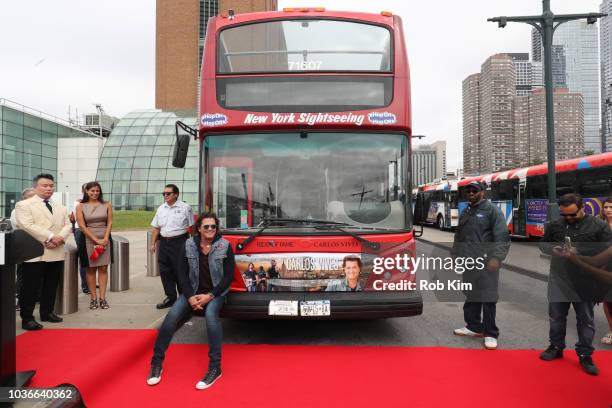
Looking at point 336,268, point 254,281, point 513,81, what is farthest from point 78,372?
point 513,81

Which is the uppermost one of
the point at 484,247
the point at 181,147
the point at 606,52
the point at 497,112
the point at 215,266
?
the point at 497,112

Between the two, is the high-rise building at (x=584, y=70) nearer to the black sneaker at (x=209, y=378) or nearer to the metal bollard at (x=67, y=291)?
the metal bollard at (x=67, y=291)

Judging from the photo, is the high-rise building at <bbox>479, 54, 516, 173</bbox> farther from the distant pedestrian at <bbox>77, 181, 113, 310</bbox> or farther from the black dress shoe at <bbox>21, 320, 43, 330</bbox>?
the black dress shoe at <bbox>21, 320, 43, 330</bbox>

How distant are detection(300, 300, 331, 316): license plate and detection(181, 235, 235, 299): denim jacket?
812 millimetres

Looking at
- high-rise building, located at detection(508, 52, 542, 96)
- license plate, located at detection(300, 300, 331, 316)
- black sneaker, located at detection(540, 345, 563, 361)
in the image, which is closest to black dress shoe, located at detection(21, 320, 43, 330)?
license plate, located at detection(300, 300, 331, 316)

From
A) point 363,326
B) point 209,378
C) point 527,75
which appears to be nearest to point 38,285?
point 209,378

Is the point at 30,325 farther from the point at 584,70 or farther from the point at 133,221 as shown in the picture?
the point at 584,70

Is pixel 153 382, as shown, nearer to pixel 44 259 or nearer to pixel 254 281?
pixel 254 281

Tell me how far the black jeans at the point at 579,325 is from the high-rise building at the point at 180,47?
184 ft

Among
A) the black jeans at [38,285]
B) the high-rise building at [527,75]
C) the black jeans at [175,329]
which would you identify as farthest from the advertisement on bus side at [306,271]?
the high-rise building at [527,75]

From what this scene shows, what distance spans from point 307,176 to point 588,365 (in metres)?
3.31

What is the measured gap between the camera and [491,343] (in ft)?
15.9

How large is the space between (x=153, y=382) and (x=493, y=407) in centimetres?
281

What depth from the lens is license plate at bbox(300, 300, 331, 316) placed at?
452cm
